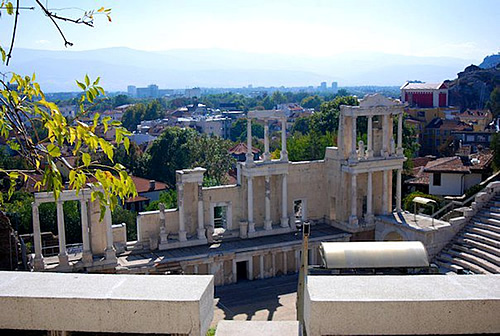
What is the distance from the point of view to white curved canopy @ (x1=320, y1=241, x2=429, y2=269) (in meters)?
11.5

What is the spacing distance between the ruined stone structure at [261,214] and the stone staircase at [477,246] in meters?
5.18

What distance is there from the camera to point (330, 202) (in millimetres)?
31344

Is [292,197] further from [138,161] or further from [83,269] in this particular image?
[138,161]

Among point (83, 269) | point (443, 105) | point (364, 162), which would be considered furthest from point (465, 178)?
point (443, 105)

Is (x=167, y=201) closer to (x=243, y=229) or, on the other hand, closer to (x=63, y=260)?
(x=243, y=229)

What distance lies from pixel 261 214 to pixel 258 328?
24.8 m

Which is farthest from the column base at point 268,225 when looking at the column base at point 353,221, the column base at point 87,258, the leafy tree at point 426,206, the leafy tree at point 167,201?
the leafy tree at point 167,201

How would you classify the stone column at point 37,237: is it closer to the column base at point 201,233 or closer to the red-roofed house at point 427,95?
the column base at point 201,233

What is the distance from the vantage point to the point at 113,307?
438cm

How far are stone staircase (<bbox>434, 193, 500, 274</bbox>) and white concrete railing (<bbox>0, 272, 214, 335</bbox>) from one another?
69.0 feet

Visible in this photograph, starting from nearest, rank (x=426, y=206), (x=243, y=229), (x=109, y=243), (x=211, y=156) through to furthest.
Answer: (x=109, y=243) → (x=243, y=229) → (x=426, y=206) → (x=211, y=156)

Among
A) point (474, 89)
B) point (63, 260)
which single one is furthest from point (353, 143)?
point (474, 89)

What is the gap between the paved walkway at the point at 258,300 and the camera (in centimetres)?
2228

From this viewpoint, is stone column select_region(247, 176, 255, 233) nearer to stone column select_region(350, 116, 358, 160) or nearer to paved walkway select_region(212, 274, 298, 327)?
paved walkway select_region(212, 274, 298, 327)
